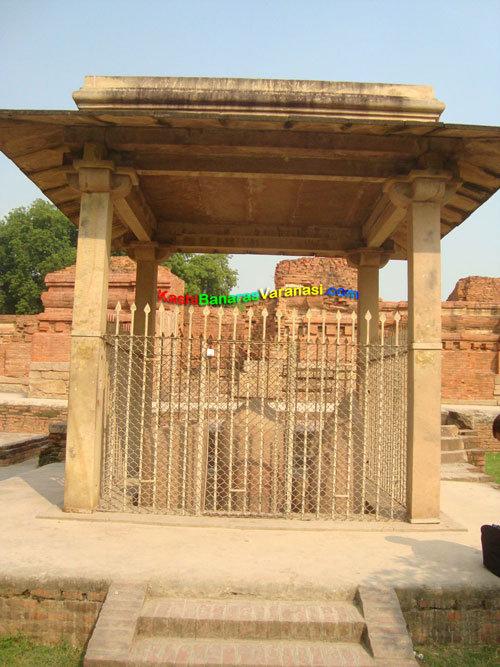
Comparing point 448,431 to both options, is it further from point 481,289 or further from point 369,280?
point 481,289

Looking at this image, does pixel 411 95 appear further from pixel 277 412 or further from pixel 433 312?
pixel 277 412

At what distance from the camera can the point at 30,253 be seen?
3762 cm

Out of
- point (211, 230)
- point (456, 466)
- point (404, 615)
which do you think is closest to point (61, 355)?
point (211, 230)

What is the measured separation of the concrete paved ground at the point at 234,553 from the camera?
377cm

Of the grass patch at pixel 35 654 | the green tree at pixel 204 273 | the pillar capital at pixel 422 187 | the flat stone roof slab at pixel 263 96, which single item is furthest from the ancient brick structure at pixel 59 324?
the green tree at pixel 204 273

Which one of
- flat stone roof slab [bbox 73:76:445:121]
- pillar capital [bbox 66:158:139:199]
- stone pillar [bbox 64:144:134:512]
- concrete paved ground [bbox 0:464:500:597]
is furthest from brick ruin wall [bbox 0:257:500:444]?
concrete paved ground [bbox 0:464:500:597]

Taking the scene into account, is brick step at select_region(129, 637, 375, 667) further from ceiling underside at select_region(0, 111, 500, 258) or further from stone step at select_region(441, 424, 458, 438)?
stone step at select_region(441, 424, 458, 438)

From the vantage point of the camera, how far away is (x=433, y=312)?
5324 mm

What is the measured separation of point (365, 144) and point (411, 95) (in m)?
0.74

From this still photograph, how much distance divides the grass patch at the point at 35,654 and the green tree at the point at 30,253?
34.8 meters

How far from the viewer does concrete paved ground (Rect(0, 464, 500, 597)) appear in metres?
3.77

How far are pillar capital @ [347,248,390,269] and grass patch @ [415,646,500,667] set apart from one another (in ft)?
17.2

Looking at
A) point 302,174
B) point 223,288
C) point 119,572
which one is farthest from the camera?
point 223,288

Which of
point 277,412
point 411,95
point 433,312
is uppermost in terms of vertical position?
point 411,95
